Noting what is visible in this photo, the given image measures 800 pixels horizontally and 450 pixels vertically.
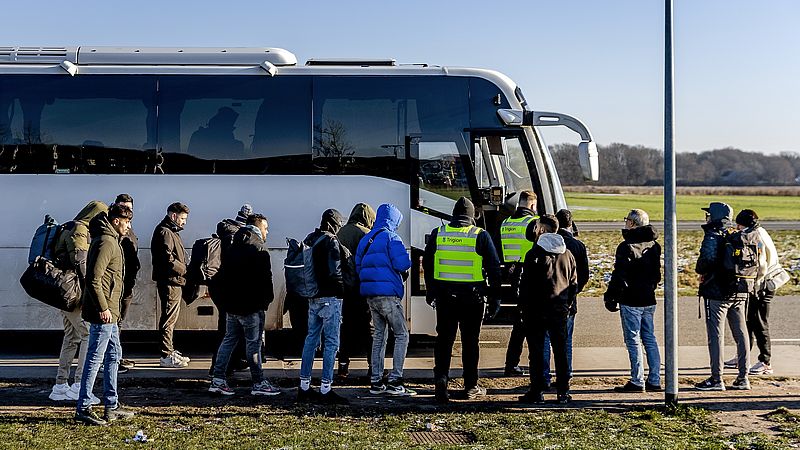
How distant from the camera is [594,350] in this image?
39.2 feet

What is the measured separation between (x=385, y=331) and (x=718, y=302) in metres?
3.54

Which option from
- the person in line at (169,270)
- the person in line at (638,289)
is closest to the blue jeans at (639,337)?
the person in line at (638,289)

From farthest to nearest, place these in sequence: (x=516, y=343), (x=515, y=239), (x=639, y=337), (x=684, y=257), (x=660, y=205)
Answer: (x=660, y=205), (x=684, y=257), (x=515, y=239), (x=516, y=343), (x=639, y=337)

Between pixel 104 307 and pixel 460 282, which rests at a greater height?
pixel 460 282

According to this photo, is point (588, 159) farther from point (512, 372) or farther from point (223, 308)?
point (223, 308)

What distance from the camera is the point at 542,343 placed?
8883 millimetres

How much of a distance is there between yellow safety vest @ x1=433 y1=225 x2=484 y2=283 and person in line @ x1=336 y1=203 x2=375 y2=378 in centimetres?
103

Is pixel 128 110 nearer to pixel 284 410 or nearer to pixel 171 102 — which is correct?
pixel 171 102

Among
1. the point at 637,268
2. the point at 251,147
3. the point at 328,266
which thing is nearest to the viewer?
the point at 328,266

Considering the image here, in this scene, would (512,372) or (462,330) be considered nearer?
(462,330)

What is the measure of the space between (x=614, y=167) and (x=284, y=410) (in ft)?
296

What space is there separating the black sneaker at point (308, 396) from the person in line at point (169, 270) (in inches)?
101

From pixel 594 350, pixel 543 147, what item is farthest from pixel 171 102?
pixel 594 350

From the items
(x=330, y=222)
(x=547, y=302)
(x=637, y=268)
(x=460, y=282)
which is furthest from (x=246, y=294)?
(x=637, y=268)
